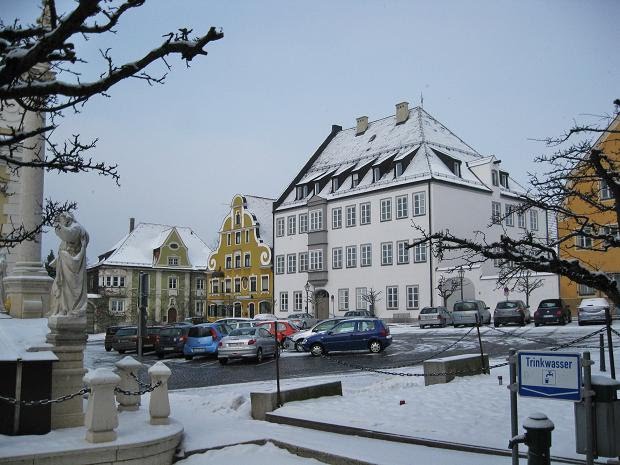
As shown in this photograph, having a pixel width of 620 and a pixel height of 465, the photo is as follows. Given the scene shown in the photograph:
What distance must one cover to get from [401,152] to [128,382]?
150 ft

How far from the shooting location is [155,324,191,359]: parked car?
30016mm

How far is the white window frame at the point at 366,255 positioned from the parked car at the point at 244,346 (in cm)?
2950

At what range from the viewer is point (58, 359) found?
32.1 feet

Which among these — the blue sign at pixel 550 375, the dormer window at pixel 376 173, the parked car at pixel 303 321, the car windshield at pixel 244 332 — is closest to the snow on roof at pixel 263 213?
the dormer window at pixel 376 173

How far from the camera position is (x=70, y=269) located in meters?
10.9

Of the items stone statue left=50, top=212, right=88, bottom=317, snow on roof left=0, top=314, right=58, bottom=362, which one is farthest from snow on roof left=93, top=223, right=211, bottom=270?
stone statue left=50, top=212, right=88, bottom=317

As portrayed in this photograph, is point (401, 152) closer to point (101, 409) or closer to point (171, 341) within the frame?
point (171, 341)

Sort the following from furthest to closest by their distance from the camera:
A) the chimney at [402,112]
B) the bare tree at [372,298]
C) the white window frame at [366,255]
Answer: the chimney at [402,112] < the white window frame at [366,255] < the bare tree at [372,298]

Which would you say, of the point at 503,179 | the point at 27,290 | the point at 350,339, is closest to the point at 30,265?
the point at 27,290

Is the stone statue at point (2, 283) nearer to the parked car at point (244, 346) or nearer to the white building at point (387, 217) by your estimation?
the parked car at point (244, 346)

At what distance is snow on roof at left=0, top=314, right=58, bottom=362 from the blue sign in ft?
21.6

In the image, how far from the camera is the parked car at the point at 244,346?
24562 mm

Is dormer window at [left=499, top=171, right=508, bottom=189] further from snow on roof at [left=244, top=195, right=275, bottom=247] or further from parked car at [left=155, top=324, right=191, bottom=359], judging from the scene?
parked car at [left=155, top=324, right=191, bottom=359]

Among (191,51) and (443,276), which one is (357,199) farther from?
(191,51)
